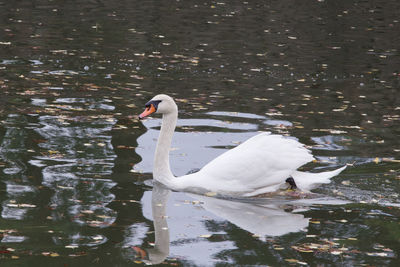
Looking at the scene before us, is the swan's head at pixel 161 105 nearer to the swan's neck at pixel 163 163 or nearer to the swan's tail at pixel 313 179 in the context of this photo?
the swan's neck at pixel 163 163

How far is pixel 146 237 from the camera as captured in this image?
7891 millimetres

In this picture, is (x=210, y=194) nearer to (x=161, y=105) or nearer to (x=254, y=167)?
(x=254, y=167)

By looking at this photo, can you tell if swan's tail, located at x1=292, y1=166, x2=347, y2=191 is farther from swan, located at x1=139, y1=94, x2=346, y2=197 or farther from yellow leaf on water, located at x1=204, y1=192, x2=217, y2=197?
yellow leaf on water, located at x1=204, y1=192, x2=217, y2=197

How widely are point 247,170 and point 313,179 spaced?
841mm

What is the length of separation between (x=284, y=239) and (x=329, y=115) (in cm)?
595

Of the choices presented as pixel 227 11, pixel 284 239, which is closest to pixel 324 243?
pixel 284 239

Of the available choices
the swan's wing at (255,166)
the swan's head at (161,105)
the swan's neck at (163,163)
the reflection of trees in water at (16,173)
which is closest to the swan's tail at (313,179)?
the swan's wing at (255,166)

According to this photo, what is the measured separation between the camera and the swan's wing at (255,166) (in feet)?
31.4

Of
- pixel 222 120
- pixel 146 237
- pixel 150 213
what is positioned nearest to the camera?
pixel 146 237

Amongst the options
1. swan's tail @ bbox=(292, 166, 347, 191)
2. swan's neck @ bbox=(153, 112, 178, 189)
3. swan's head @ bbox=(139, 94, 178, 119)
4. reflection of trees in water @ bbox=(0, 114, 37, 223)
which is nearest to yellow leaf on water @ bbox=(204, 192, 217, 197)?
swan's neck @ bbox=(153, 112, 178, 189)

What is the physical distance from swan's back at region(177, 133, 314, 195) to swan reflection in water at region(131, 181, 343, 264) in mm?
175

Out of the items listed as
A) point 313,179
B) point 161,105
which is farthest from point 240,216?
point 161,105

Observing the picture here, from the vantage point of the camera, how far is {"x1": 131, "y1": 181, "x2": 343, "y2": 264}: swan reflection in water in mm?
7719

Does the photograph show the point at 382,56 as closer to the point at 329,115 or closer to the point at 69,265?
the point at 329,115
